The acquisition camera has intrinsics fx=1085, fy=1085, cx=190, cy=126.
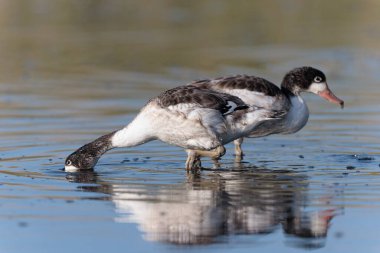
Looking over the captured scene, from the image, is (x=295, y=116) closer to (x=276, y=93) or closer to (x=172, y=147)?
(x=276, y=93)

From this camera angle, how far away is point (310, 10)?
30016 mm

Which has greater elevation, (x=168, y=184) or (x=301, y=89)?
(x=301, y=89)

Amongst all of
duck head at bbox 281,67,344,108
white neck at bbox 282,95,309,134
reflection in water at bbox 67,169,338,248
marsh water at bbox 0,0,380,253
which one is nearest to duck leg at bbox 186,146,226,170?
marsh water at bbox 0,0,380,253

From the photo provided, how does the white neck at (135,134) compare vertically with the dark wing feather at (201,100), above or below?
below

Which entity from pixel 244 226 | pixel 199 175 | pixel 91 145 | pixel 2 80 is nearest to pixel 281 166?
pixel 199 175

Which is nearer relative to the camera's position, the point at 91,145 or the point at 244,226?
the point at 244,226

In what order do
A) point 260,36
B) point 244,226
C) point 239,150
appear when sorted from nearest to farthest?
point 244,226
point 239,150
point 260,36

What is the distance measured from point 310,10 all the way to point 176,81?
37.0ft

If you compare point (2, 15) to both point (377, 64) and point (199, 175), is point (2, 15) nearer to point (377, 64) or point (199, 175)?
point (377, 64)

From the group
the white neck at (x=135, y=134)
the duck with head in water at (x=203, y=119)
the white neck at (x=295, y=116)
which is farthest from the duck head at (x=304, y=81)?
the white neck at (x=135, y=134)

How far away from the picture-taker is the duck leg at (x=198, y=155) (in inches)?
505

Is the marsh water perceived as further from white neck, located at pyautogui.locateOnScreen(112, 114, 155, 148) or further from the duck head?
the duck head

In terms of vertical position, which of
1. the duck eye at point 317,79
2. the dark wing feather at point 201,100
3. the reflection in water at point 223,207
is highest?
the duck eye at point 317,79

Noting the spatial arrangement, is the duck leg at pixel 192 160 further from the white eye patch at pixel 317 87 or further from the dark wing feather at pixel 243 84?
the white eye patch at pixel 317 87
